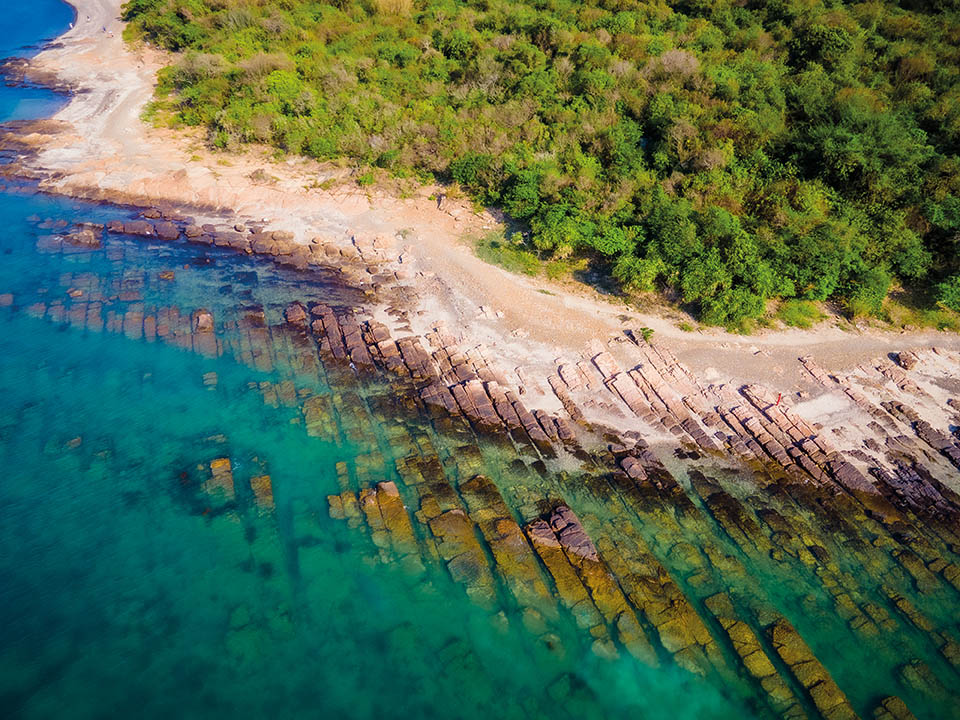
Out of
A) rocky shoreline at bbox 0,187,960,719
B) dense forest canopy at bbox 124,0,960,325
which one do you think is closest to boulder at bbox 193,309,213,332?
rocky shoreline at bbox 0,187,960,719

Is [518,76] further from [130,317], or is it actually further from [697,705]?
[697,705]

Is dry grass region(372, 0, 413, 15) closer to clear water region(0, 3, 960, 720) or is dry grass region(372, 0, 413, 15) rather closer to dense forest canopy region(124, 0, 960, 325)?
dense forest canopy region(124, 0, 960, 325)

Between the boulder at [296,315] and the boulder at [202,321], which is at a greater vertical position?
the boulder at [296,315]

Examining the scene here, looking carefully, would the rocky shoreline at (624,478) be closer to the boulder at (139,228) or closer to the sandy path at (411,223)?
the sandy path at (411,223)

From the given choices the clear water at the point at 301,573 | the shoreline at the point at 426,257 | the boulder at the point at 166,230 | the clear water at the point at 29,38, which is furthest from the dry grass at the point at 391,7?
the clear water at the point at 301,573

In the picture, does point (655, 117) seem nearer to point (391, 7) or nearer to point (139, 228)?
point (391, 7)

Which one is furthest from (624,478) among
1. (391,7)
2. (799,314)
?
(391,7)
